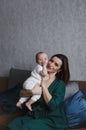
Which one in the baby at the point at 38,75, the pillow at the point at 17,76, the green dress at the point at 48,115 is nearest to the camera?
the green dress at the point at 48,115

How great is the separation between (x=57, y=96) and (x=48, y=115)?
0.58 feet

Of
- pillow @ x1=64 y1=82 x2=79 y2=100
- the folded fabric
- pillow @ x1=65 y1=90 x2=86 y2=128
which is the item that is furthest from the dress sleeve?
the folded fabric

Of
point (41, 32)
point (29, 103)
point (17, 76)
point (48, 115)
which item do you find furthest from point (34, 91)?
point (41, 32)

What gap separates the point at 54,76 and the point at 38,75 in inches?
6.1

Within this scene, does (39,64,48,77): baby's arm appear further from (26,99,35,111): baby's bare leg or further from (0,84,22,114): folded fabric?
(0,84,22,114): folded fabric

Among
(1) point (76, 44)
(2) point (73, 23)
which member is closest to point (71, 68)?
(1) point (76, 44)

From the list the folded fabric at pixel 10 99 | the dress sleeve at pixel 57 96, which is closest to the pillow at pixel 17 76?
the folded fabric at pixel 10 99

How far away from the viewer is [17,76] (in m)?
2.92

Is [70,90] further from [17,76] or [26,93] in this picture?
[17,76]

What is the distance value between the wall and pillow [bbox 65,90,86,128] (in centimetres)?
61

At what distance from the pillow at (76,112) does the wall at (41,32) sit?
2.01ft

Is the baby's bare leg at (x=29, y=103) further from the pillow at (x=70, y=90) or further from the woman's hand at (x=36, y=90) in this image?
the pillow at (x=70, y=90)

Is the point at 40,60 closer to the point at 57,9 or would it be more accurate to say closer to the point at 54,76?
the point at 54,76

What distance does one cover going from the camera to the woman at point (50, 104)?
7.55 feet
